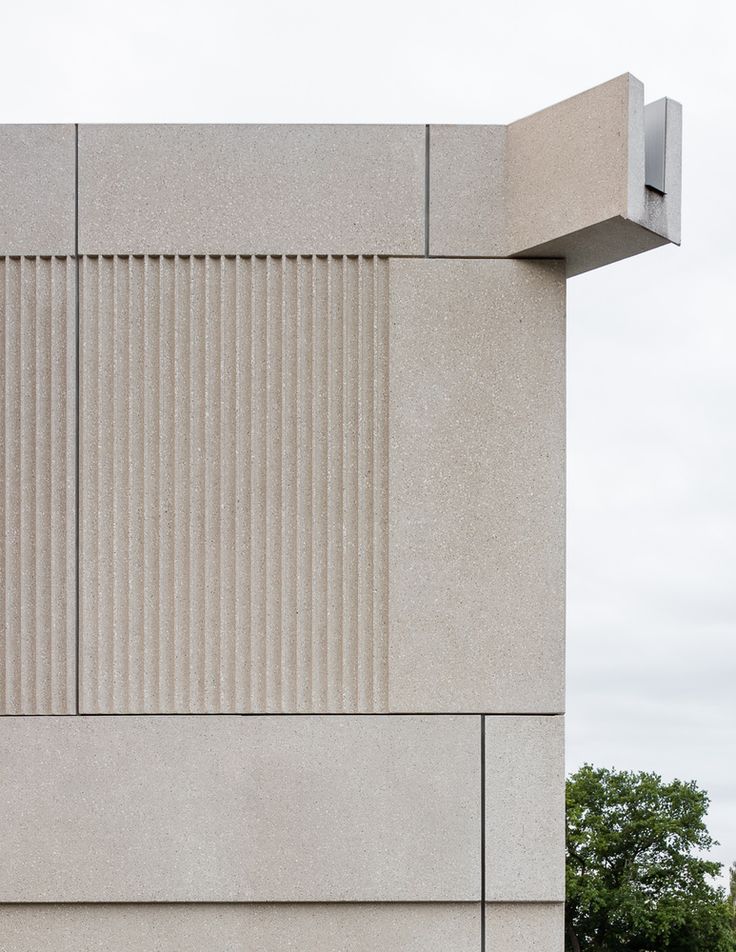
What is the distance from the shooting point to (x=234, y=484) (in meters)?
5.48

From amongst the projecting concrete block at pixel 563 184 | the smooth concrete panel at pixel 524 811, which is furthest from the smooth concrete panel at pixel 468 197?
the smooth concrete panel at pixel 524 811

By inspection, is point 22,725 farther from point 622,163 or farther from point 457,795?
point 622,163

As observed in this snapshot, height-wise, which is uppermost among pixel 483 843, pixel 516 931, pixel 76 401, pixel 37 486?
pixel 76 401

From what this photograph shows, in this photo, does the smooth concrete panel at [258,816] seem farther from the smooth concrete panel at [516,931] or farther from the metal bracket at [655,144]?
the metal bracket at [655,144]

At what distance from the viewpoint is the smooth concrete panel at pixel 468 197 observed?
5.53 meters

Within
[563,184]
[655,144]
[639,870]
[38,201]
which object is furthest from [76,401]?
[639,870]

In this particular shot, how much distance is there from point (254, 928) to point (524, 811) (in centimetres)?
140

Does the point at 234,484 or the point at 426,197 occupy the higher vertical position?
the point at 426,197

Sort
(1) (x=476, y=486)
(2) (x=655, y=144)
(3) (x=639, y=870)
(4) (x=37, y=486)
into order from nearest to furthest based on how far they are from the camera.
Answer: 1. (2) (x=655, y=144)
2. (1) (x=476, y=486)
3. (4) (x=37, y=486)
4. (3) (x=639, y=870)

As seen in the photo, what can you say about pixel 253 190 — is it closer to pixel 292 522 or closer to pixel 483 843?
pixel 292 522

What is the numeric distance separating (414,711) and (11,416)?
2.49m

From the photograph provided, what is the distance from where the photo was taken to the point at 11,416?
18.3 feet

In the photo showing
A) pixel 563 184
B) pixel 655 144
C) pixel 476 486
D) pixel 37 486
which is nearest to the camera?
pixel 655 144

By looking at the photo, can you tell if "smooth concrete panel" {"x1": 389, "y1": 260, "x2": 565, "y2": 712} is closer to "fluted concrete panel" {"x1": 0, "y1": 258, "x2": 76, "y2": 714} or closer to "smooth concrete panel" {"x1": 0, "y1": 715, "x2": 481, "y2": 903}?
"smooth concrete panel" {"x1": 0, "y1": 715, "x2": 481, "y2": 903}
